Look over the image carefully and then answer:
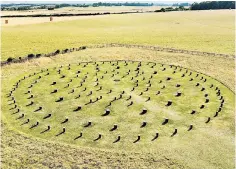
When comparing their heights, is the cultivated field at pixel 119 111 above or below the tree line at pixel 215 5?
below

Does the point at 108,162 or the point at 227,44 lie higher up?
the point at 227,44

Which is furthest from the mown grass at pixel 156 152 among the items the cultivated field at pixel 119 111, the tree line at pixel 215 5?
the tree line at pixel 215 5

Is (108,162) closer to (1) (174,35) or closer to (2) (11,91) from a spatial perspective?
(2) (11,91)

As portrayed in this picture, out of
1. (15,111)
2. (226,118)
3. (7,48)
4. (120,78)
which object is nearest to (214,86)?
(226,118)

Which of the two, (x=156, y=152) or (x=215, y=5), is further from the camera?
(x=215, y=5)

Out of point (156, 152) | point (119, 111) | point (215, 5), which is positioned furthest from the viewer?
point (215, 5)

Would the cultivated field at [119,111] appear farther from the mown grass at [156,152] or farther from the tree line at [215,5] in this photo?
the tree line at [215,5]

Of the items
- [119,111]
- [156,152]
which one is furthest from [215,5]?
[156,152]

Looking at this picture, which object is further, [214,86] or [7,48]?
[7,48]

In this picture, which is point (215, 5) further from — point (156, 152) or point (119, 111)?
point (156, 152)
